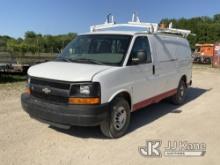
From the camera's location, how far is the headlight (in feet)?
15.1

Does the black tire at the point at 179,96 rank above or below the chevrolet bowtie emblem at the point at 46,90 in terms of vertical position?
below

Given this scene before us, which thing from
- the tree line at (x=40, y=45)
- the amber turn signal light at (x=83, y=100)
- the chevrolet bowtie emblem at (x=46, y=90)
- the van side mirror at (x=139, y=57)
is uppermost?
the tree line at (x=40, y=45)

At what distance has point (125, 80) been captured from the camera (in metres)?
5.38

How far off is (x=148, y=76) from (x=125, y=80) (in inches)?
41.6

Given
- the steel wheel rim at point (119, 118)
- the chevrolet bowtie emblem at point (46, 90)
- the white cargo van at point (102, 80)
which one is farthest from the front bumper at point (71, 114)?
the steel wheel rim at point (119, 118)

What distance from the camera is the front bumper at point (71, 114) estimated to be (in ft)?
15.3

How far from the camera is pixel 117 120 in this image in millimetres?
5340

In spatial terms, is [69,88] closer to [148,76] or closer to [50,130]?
[50,130]

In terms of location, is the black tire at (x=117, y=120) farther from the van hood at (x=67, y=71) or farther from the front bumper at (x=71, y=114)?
the van hood at (x=67, y=71)

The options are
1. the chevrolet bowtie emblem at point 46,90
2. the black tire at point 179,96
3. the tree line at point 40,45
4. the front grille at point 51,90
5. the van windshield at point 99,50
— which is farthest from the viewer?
the tree line at point 40,45

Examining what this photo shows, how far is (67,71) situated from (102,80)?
67 cm

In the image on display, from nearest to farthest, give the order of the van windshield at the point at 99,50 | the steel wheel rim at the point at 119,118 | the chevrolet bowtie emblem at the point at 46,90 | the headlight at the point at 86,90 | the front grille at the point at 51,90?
the headlight at the point at 86,90, the front grille at the point at 51,90, the chevrolet bowtie emblem at the point at 46,90, the steel wheel rim at the point at 119,118, the van windshield at the point at 99,50

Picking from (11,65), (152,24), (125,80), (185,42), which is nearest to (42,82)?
(125,80)

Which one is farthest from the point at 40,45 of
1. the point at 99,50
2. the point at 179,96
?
the point at 99,50
